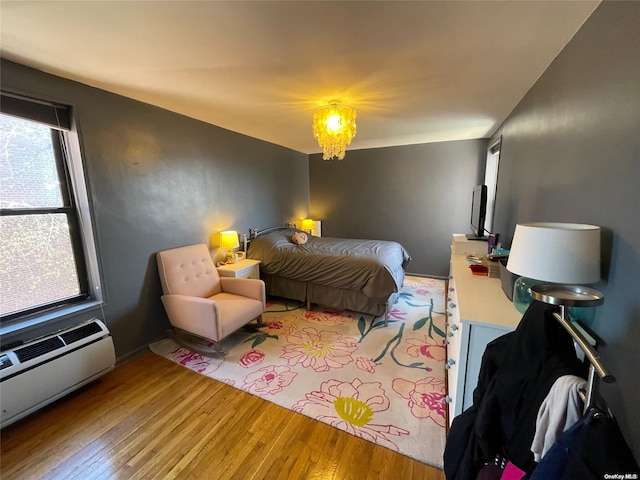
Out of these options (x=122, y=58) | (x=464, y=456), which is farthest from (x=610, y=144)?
(x=122, y=58)

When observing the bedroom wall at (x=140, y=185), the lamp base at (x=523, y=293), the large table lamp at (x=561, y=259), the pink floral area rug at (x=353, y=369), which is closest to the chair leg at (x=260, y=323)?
the pink floral area rug at (x=353, y=369)

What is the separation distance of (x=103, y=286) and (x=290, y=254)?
6.23ft

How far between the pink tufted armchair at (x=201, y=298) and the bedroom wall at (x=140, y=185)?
178 mm

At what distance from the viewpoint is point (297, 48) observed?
1480mm

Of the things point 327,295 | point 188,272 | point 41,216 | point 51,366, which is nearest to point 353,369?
point 327,295

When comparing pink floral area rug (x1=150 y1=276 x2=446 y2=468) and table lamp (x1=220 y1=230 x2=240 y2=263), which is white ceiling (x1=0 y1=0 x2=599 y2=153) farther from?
pink floral area rug (x1=150 y1=276 x2=446 y2=468)

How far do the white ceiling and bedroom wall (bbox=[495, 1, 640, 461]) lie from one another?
0.20 m

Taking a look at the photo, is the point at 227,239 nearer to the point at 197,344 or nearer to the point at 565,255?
the point at 197,344

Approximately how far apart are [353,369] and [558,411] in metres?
1.72

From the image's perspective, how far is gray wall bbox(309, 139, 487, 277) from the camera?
4062 mm

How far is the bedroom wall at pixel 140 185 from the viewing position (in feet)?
6.68

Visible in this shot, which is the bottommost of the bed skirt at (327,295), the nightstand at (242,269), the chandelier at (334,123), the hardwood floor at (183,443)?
the hardwood floor at (183,443)

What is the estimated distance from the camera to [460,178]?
404 centimetres

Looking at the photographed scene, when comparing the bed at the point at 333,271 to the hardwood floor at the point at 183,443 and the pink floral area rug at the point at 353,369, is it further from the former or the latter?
the hardwood floor at the point at 183,443
